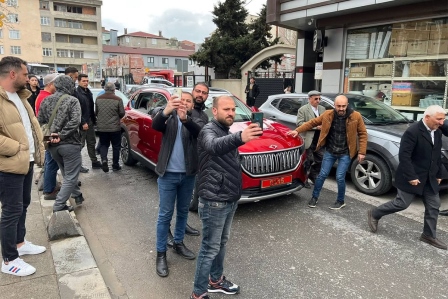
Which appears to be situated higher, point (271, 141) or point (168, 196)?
point (271, 141)

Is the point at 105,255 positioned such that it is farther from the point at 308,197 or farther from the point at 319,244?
the point at 308,197

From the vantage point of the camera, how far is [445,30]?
28.0 ft

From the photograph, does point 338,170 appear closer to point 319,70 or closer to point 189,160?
point 189,160

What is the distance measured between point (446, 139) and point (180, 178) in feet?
13.7

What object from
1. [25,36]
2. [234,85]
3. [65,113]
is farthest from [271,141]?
[25,36]

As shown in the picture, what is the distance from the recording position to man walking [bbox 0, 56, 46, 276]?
9.18 feet

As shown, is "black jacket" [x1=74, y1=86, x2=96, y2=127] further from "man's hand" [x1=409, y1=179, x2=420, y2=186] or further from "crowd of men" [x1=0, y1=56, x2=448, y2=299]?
"man's hand" [x1=409, y1=179, x2=420, y2=186]

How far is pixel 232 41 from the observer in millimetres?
24547

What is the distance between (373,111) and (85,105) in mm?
5238

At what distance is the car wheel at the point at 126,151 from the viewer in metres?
6.97

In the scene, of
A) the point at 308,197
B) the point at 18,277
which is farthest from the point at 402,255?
the point at 18,277

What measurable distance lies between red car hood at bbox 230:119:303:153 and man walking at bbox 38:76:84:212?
205cm

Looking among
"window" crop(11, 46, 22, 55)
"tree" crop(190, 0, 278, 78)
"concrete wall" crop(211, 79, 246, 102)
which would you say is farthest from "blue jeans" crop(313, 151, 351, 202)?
"window" crop(11, 46, 22, 55)

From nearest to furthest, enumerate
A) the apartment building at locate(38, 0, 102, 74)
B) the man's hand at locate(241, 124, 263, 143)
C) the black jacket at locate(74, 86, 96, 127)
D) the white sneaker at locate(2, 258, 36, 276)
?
the man's hand at locate(241, 124, 263, 143)
the white sneaker at locate(2, 258, 36, 276)
the black jacket at locate(74, 86, 96, 127)
the apartment building at locate(38, 0, 102, 74)
